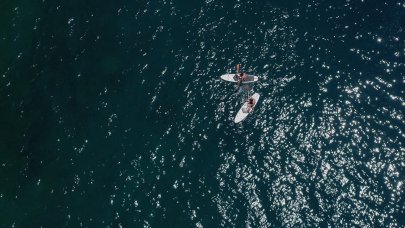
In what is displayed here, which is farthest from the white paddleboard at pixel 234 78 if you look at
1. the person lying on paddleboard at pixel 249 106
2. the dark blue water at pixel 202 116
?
the person lying on paddleboard at pixel 249 106

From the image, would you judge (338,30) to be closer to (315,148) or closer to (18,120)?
(315,148)

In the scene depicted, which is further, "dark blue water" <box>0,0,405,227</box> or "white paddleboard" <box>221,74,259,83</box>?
"white paddleboard" <box>221,74,259,83</box>

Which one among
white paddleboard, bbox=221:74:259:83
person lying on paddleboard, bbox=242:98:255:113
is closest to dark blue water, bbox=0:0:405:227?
white paddleboard, bbox=221:74:259:83

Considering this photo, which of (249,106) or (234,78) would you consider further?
(234,78)

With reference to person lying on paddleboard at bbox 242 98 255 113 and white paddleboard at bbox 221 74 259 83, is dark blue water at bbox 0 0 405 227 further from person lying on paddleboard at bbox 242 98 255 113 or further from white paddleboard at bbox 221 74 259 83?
person lying on paddleboard at bbox 242 98 255 113

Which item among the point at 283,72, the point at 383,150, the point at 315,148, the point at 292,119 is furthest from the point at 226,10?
the point at 383,150

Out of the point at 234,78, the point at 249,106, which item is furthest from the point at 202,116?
the point at 234,78

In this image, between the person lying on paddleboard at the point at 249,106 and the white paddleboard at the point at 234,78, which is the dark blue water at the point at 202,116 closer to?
the white paddleboard at the point at 234,78

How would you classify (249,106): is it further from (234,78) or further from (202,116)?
(202,116)
